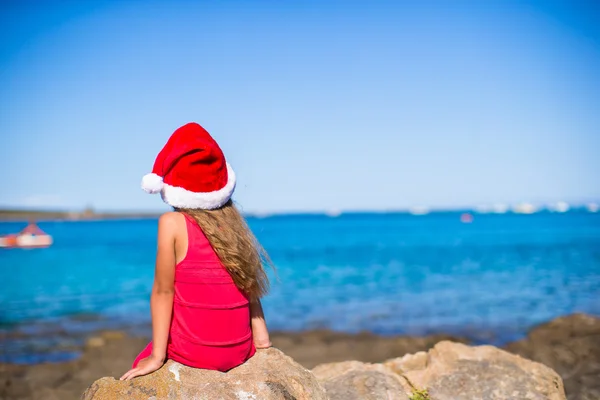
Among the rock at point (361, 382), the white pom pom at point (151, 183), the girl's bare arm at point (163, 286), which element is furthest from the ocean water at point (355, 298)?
the white pom pom at point (151, 183)

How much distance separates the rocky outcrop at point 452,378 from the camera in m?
4.54

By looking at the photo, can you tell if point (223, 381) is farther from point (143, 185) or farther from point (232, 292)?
point (143, 185)

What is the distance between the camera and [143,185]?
3.33 meters

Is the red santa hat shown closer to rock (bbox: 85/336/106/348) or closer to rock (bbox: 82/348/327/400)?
rock (bbox: 82/348/327/400)

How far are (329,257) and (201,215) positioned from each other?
26825 mm

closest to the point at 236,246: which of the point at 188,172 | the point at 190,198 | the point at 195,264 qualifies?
the point at 195,264

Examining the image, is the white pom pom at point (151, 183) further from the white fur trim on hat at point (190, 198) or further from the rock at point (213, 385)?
the rock at point (213, 385)

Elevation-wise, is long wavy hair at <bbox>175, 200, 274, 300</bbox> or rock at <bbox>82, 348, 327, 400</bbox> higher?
long wavy hair at <bbox>175, 200, 274, 300</bbox>

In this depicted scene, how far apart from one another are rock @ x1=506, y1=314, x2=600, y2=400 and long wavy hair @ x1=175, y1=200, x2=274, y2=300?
4.05 metres

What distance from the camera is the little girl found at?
3289 millimetres

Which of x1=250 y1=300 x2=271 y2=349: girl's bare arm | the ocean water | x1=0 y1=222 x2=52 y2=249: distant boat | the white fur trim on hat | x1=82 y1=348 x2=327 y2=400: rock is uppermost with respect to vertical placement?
the white fur trim on hat

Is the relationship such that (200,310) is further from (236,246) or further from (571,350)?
(571,350)

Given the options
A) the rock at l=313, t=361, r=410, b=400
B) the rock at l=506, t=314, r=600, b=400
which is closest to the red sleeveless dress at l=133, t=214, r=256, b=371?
the rock at l=313, t=361, r=410, b=400

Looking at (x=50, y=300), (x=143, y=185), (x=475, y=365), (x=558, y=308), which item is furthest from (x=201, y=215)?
(x=50, y=300)
